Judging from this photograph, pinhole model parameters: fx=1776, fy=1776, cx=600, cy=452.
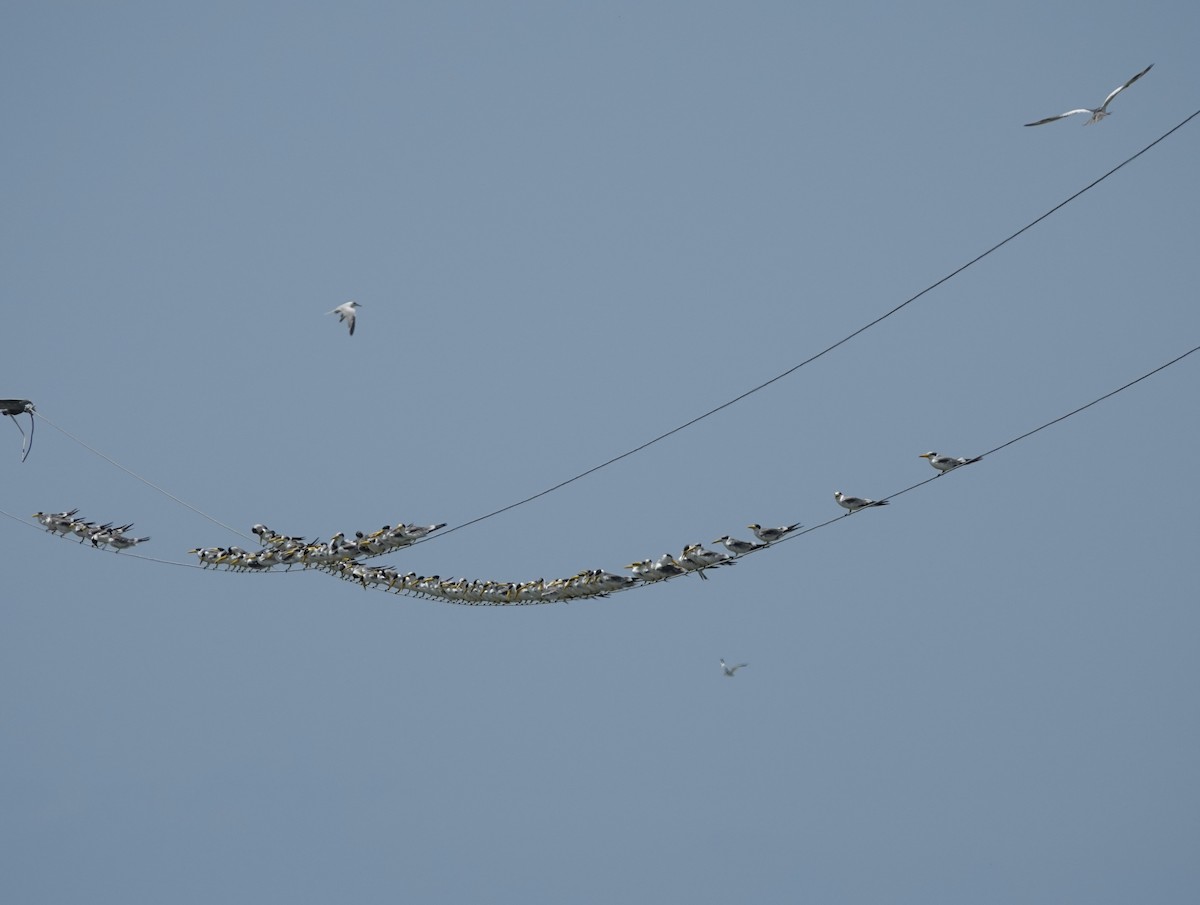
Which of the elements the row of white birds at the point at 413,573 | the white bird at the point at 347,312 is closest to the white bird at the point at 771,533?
the row of white birds at the point at 413,573

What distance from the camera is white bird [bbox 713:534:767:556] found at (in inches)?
1259

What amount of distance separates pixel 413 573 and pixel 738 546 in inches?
404

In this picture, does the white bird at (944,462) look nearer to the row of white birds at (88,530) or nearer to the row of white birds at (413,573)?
the row of white birds at (413,573)

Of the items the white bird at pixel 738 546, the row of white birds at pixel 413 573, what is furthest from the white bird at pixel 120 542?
the white bird at pixel 738 546

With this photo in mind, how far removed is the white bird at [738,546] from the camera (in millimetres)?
31981

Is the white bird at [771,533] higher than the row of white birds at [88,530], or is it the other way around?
the row of white birds at [88,530]

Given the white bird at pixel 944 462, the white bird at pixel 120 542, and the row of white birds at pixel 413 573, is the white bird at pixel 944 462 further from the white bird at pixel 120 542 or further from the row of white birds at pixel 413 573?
the white bird at pixel 120 542

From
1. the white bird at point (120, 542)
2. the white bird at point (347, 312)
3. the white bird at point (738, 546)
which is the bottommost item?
the white bird at point (738, 546)

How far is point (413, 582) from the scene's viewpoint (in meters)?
39.9

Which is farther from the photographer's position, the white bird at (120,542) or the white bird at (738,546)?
the white bird at (120,542)

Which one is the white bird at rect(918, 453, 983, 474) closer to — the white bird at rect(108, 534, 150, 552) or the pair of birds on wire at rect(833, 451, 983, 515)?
the pair of birds on wire at rect(833, 451, 983, 515)

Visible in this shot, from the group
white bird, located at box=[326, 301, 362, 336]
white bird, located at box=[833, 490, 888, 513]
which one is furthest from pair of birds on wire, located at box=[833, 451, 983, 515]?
white bird, located at box=[326, 301, 362, 336]

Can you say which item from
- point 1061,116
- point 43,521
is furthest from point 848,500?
point 43,521

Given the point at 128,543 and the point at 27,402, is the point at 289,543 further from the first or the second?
the point at 27,402
